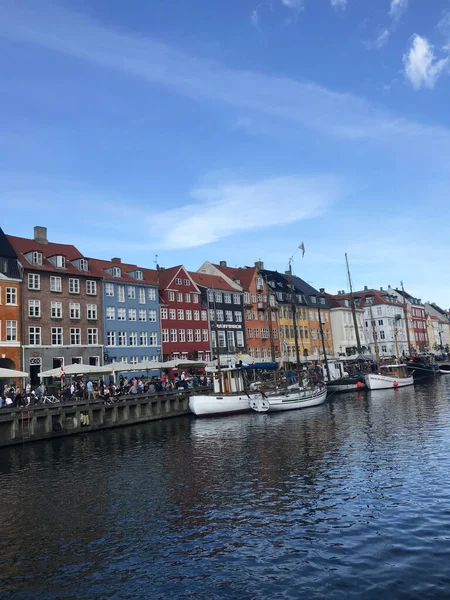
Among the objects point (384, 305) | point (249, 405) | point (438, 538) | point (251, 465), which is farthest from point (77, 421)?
Result: point (384, 305)

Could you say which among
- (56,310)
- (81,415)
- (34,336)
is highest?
(56,310)

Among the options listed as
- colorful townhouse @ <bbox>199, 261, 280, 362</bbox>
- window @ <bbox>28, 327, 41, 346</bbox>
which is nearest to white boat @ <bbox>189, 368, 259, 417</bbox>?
window @ <bbox>28, 327, 41, 346</bbox>

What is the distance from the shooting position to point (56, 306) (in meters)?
56.6

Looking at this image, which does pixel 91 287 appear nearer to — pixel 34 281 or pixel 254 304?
pixel 34 281

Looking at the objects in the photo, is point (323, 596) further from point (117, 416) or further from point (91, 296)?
point (91, 296)

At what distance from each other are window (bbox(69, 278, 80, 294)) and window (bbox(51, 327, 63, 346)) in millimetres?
4655

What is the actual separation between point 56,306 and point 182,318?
20.6 meters

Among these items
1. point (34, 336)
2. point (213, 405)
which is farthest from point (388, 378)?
point (34, 336)

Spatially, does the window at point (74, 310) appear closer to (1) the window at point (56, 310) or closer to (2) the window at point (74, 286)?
(2) the window at point (74, 286)

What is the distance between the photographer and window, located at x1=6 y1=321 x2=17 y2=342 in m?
51.3

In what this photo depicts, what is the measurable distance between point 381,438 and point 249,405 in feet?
71.4

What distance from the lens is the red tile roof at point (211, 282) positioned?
7975cm

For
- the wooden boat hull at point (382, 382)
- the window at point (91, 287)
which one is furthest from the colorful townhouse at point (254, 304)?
the window at point (91, 287)

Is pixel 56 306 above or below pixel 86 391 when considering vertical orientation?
above
